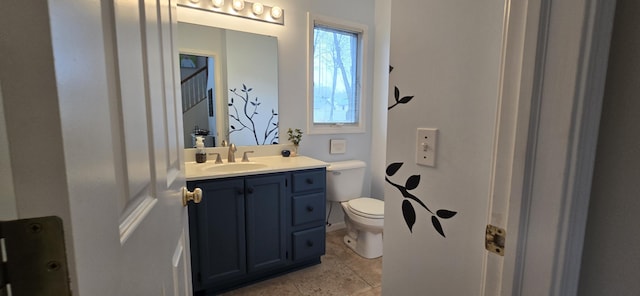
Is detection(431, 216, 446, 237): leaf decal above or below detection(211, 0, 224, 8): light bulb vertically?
below

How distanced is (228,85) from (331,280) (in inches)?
65.0

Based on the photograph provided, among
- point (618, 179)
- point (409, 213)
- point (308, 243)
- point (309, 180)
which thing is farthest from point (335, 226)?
point (618, 179)

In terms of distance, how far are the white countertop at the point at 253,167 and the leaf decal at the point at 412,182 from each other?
1092 millimetres

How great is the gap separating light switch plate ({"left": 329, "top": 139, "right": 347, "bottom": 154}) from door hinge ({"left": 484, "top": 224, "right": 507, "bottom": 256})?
2.03 meters

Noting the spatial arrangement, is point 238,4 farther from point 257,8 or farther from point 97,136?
point 97,136

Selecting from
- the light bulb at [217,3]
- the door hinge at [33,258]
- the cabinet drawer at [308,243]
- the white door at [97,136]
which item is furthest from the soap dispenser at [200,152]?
the door hinge at [33,258]

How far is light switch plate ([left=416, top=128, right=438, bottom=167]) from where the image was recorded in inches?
32.7

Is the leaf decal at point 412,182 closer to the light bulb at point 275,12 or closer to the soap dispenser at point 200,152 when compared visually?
the soap dispenser at point 200,152

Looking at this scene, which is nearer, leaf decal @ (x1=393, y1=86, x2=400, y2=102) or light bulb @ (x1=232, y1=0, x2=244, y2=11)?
leaf decal @ (x1=393, y1=86, x2=400, y2=102)

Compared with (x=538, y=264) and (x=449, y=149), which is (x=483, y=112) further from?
(x=538, y=264)

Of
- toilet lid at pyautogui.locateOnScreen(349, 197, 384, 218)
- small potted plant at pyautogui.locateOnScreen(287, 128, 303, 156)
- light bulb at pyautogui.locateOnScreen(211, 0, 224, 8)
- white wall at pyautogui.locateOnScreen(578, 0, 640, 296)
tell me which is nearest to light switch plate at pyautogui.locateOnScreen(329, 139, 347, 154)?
small potted plant at pyautogui.locateOnScreen(287, 128, 303, 156)

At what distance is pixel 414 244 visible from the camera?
93 centimetres

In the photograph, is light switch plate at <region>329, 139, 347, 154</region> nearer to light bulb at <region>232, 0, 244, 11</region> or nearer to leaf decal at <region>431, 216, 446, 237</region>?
light bulb at <region>232, 0, 244, 11</region>

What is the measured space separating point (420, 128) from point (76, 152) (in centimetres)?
81
